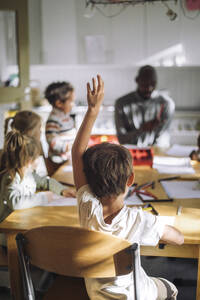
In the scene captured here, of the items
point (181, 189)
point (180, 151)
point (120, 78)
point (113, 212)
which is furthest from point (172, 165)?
point (120, 78)

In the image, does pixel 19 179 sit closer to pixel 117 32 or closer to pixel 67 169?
pixel 67 169

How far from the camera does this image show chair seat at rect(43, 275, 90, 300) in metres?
1.35

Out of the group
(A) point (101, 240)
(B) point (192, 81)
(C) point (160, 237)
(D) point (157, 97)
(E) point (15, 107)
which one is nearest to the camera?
(A) point (101, 240)

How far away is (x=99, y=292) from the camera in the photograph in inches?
48.4

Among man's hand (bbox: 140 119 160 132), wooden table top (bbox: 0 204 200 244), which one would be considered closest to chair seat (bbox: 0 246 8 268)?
wooden table top (bbox: 0 204 200 244)

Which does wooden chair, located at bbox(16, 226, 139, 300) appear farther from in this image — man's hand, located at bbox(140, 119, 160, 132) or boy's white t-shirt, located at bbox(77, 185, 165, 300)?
man's hand, located at bbox(140, 119, 160, 132)

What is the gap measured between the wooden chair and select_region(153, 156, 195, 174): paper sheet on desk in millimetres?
1180

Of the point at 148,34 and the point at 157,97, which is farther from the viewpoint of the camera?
the point at 148,34

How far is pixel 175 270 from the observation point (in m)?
2.33

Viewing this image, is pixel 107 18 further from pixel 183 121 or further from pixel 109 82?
pixel 183 121

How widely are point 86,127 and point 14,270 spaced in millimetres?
704

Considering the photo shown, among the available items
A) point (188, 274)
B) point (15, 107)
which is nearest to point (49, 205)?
point (188, 274)

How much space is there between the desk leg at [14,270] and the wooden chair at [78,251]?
36cm

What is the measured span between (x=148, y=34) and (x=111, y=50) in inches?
19.2
